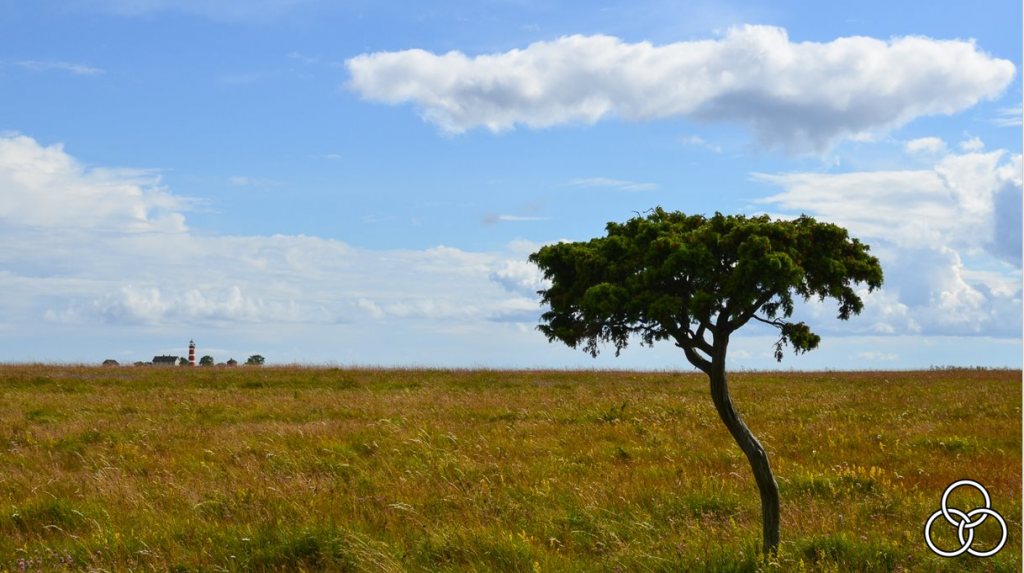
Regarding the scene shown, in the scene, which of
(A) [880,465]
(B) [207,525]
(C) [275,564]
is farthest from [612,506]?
(A) [880,465]

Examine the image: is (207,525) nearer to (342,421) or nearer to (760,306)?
(760,306)

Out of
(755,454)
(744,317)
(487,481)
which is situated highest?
(744,317)

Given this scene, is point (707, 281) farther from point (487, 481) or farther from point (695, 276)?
point (487, 481)

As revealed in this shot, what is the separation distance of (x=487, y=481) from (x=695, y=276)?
5.27 metres

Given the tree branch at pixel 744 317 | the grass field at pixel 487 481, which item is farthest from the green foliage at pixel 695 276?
the grass field at pixel 487 481

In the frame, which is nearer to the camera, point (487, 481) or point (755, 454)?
point (755, 454)

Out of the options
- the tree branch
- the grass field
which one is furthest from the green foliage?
the grass field

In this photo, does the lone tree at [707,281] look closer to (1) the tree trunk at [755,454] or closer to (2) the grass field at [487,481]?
(1) the tree trunk at [755,454]

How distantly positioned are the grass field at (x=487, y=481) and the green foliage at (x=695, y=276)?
7.14 ft

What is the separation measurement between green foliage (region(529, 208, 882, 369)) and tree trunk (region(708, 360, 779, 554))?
0.60 ft

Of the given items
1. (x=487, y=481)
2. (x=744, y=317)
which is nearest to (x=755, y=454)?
(x=744, y=317)

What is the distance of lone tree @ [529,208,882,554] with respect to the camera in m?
7.39

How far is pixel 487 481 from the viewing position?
11430 millimetres

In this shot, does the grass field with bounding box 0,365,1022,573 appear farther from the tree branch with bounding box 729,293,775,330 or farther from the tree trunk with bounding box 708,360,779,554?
the tree branch with bounding box 729,293,775,330
